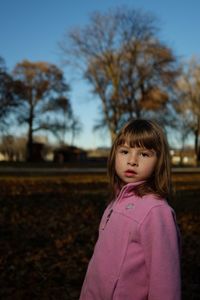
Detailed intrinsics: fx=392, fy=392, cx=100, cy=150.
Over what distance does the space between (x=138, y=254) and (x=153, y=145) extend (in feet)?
1.90

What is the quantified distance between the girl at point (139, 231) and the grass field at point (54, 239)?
95.7 inches

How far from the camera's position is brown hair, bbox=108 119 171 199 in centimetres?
210

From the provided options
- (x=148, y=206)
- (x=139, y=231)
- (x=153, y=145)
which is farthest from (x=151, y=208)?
(x=153, y=145)

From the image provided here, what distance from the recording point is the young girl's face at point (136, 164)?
210 centimetres

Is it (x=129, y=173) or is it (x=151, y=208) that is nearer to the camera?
(x=151, y=208)

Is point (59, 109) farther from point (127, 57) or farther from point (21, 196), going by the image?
point (21, 196)

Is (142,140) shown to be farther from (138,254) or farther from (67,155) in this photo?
(67,155)

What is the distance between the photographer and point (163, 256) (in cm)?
187

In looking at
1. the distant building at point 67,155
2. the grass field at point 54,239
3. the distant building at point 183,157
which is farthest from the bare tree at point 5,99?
the grass field at point 54,239

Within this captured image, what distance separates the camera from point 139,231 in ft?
6.34

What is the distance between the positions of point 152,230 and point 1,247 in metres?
4.48

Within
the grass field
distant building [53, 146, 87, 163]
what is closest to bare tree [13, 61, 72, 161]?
distant building [53, 146, 87, 163]

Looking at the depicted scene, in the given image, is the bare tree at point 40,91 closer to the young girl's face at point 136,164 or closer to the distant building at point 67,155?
the distant building at point 67,155

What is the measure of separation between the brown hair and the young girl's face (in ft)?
0.09
